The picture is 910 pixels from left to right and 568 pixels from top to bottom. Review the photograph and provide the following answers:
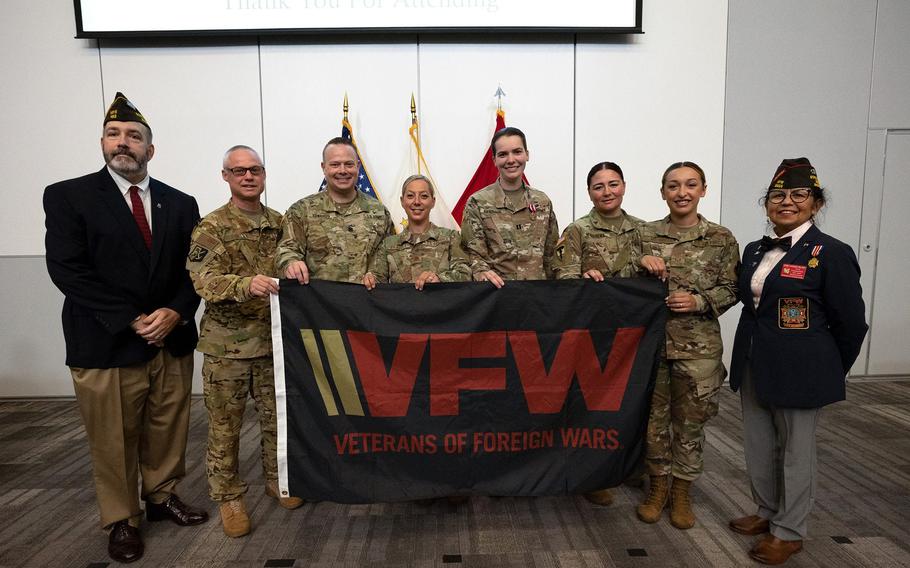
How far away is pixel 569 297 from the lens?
7.27 feet

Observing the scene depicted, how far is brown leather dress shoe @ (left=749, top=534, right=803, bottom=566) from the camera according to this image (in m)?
2.03

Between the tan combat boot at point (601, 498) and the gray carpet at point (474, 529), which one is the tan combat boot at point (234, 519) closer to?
the gray carpet at point (474, 529)

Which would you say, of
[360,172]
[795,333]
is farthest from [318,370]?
[360,172]

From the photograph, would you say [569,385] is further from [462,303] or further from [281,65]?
[281,65]

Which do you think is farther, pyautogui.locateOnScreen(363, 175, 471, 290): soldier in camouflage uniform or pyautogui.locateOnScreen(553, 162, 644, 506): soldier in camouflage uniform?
pyautogui.locateOnScreen(363, 175, 471, 290): soldier in camouflage uniform

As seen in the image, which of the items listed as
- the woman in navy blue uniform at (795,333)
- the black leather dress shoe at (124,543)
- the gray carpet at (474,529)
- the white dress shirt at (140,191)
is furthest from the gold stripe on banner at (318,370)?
the woman in navy blue uniform at (795,333)

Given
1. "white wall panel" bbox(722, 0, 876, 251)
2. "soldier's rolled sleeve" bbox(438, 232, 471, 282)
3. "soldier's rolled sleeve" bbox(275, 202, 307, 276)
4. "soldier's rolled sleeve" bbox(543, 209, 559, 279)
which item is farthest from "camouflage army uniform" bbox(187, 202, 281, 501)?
"white wall panel" bbox(722, 0, 876, 251)

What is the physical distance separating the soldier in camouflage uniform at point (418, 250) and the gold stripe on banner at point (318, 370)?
1.79 feet

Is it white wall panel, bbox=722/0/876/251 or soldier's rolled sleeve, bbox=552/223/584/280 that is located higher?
white wall panel, bbox=722/0/876/251

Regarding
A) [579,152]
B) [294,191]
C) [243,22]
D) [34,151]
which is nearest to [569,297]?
[579,152]

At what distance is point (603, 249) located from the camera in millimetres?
2438

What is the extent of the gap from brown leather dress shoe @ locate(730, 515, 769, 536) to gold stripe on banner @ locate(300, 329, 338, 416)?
1.88 m

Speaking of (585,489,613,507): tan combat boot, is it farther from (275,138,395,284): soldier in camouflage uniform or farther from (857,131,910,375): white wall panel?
(857,131,910,375): white wall panel

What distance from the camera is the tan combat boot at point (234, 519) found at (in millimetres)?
2240
